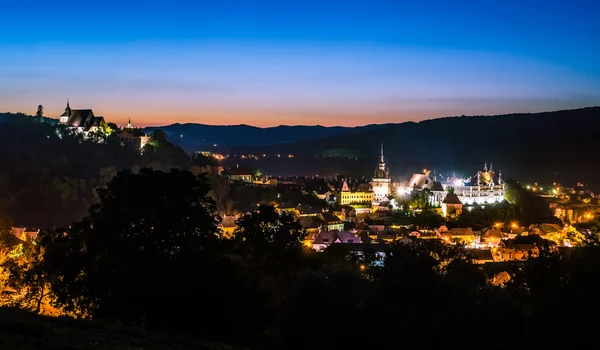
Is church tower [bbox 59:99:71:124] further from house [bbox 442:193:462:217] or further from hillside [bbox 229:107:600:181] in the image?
hillside [bbox 229:107:600:181]

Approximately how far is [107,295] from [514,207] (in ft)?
216

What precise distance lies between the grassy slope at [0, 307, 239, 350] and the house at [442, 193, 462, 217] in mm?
62275

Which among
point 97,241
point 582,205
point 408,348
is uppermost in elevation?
point 97,241

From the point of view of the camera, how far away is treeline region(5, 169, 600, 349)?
1382 cm

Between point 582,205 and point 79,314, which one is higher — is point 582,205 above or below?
below

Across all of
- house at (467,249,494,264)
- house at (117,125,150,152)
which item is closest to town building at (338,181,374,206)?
house at (117,125,150,152)

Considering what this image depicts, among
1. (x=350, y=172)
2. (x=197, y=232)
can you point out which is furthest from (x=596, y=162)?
(x=197, y=232)

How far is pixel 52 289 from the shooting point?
16.2m

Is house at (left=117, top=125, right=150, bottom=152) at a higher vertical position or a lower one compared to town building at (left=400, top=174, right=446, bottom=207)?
higher

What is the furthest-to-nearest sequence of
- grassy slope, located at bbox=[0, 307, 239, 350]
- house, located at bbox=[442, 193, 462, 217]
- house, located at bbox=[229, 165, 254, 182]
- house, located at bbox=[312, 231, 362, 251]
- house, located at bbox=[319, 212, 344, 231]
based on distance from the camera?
house, located at bbox=[229, 165, 254, 182] < house, located at bbox=[442, 193, 462, 217] < house, located at bbox=[319, 212, 344, 231] < house, located at bbox=[312, 231, 362, 251] < grassy slope, located at bbox=[0, 307, 239, 350]

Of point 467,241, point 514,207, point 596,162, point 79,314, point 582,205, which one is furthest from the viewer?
point 596,162

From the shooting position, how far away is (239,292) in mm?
16125

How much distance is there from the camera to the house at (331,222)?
203ft

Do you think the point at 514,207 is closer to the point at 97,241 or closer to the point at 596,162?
the point at 97,241
